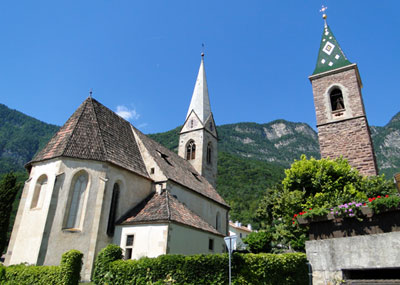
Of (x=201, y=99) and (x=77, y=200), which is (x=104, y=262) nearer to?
(x=77, y=200)

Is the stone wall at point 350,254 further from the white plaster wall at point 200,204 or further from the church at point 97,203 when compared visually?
the white plaster wall at point 200,204

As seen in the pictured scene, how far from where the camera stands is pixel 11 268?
44.1ft

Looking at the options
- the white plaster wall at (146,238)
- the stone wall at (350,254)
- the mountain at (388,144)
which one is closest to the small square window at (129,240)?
the white plaster wall at (146,238)

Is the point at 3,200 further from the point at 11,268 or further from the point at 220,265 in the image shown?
the point at 220,265

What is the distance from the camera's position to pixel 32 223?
15516 mm

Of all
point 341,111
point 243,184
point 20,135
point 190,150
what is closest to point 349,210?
point 341,111

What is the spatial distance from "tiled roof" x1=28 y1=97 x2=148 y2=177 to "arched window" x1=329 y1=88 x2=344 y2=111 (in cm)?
1710

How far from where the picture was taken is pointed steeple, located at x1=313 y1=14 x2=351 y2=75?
83.1ft

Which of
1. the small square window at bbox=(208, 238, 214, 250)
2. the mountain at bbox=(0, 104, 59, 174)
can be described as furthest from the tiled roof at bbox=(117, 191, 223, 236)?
the mountain at bbox=(0, 104, 59, 174)

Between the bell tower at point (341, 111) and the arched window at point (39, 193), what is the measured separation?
20.4m

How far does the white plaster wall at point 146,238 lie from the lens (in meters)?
15.6

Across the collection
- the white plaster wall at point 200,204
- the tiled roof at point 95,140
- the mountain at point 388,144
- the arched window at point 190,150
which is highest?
the mountain at point 388,144

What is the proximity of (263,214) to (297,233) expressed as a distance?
12.9m

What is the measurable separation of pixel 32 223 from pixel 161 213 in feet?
23.5
